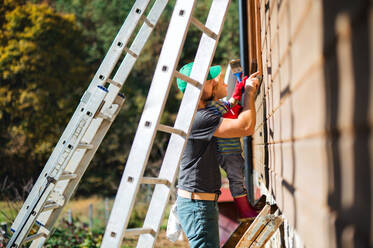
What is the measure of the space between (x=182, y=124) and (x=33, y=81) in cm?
1666

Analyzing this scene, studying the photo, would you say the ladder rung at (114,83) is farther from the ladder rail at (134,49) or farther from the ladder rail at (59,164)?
the ladder rail at (59,164)

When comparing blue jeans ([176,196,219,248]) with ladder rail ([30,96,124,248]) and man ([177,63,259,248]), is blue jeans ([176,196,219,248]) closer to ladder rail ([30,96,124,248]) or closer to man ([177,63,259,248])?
man ([177,63,259,248])

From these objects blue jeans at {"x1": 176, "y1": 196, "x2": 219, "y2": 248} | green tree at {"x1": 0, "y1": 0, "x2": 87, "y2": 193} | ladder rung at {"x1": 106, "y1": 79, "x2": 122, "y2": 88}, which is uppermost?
green tree at {"x1": 0, "y1": 0, "x2": 87, "y2": 193}

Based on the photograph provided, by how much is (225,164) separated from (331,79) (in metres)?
2.20

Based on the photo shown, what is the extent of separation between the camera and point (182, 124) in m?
2.24

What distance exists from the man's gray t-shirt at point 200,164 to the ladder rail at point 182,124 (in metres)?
0.17

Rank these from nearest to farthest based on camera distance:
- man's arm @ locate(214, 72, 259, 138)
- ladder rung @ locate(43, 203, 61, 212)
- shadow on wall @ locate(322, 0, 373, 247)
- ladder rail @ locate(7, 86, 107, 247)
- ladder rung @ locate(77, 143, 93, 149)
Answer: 1. shadow on wall @ locate(322, 0, 373, 247)
2. man's arm @ locate(214, 72, 259, 138)
3. ladder rail @ locate(7, 86, 107, 247)
4. ladder rung @ locate(77, 143, 93, 149)
5. ladder rung @ locate(43, 203, 61, 212)

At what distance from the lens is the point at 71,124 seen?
11.8 feet

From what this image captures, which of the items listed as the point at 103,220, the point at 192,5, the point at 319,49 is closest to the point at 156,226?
the point at 192,5

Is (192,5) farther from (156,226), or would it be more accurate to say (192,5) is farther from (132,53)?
(132,53)

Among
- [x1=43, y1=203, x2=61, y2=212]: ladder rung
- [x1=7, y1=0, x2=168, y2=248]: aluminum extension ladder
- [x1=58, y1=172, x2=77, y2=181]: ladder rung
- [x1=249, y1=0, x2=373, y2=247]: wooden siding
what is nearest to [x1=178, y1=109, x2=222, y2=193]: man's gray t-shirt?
[x1=249, y1=0, x2=373, y2=247]: wooden siding

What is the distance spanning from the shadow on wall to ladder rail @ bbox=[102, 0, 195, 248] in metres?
1.06

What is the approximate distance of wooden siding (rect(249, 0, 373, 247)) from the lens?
74 cm

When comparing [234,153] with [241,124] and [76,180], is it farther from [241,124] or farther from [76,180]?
[76,180]
